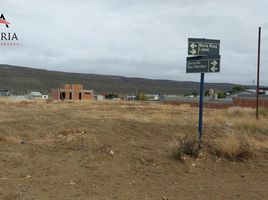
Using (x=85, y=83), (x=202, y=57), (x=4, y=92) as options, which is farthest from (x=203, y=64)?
(x=85, y=83)

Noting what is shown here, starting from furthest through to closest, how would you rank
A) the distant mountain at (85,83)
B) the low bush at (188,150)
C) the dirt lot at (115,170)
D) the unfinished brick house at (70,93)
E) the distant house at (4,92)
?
the distant mountain at (85,83)
the distant house at (4,92)
the unfinished brick house at (70,93)
the low bush at (188,150)
the dirt lot at (115,170)

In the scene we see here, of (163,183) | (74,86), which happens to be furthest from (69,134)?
(74,86)

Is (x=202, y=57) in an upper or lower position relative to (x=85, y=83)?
upper

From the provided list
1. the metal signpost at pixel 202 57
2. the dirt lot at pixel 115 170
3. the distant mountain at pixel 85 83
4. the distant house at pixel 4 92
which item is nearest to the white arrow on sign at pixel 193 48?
the metal signpost at pixel 202 57

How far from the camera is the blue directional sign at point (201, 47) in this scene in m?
11.4

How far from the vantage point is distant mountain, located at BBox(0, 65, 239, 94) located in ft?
496

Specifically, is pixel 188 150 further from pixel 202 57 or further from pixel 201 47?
pixel 201 47

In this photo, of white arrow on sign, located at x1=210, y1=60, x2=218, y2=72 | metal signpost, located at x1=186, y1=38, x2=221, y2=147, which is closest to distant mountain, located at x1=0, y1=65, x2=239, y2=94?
metal signpost, located at x1=186, y1=38, x2=221, y2=147

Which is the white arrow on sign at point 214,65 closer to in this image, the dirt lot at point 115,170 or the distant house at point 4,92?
the dirt lot at point 115,170

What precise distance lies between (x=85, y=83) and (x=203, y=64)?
161 metres

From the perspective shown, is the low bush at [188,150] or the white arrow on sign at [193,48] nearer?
the low bush at [188,150]

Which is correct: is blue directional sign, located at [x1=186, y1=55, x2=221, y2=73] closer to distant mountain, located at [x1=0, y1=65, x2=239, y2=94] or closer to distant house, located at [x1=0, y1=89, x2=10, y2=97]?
distant house, located at [x1=0, y1=89, x2=10, y2=97]

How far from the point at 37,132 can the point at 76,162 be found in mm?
4987

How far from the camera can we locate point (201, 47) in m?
11.5
